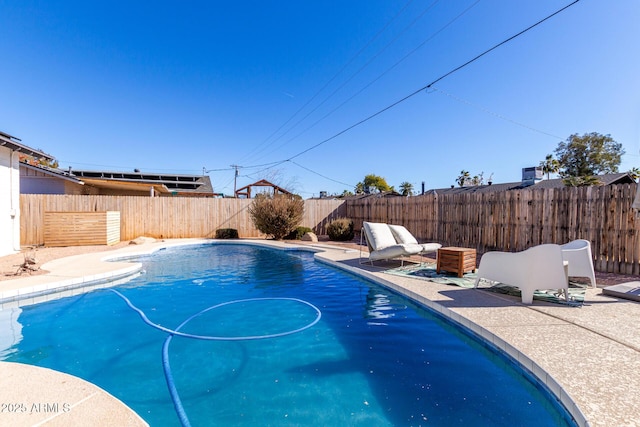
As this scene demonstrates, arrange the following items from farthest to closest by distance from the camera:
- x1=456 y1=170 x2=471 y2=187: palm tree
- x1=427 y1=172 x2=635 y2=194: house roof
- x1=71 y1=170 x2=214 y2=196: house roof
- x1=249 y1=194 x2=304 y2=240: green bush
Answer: x1=456 y1=170 x2=471 y2=187: palm tree < x1=71 y1=170 x2=214 y2=196: house roof < x1=427 y1=172 x2=635 y2=194: house roof < x1=249 y1=194 x2=304 y2=240: green bush

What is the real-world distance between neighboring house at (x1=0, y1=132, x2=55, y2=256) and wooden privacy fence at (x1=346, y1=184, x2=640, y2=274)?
1233 cm

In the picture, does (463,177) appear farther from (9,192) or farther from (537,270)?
(9,192)

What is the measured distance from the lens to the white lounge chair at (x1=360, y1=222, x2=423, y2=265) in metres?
6.22

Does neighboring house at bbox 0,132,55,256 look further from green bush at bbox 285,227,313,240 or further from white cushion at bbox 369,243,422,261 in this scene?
white cushion at bbox 369,243,422,261

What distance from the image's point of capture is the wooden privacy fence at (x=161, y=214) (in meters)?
10.8

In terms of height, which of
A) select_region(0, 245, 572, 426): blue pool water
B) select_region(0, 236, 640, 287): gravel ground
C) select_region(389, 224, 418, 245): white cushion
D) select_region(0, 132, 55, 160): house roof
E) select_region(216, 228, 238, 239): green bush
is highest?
select_region(0, 132, 55, 160): house roof

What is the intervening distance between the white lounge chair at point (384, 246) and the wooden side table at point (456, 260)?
0.65 metres

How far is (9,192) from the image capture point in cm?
841

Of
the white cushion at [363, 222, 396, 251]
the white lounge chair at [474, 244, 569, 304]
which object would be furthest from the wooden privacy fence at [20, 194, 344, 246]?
the white lounge chair at [474, 244, 569, 304]

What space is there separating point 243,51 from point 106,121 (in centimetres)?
917

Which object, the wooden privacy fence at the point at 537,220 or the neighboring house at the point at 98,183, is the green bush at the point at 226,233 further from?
the wooden privacy fence at the point at 537,220

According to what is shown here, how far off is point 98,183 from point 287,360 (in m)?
19.3

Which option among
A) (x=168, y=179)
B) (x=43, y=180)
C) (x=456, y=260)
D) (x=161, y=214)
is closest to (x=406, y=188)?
(x=168, y=179)

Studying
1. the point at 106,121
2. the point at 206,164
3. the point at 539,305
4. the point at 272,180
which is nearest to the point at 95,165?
the point at 206,164
